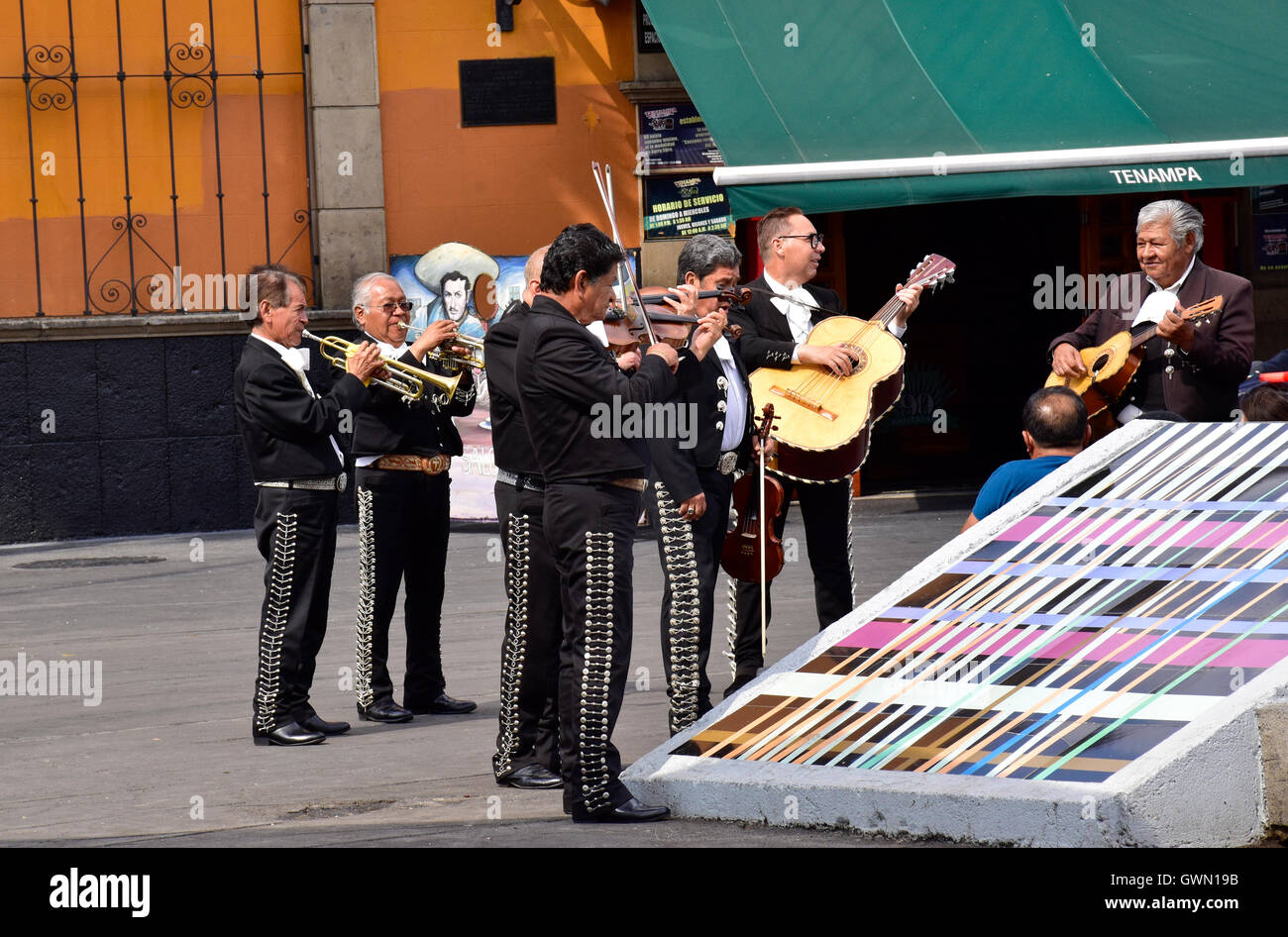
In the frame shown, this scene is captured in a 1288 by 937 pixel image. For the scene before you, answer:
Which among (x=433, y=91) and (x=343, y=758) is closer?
(x=343, y=758)

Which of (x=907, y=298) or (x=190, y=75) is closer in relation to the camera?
(x=907, y=298)

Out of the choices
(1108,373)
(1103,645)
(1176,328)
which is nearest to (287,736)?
(1103,645)

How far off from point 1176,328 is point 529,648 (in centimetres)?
285

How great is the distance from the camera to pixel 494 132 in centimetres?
1351

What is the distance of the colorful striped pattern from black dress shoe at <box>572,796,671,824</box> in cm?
31

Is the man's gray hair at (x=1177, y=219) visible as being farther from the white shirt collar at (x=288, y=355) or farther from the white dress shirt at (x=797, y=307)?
the white shirt collar at (x=288, y=355)

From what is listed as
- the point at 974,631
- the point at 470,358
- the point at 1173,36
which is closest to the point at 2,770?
the point at 470,358

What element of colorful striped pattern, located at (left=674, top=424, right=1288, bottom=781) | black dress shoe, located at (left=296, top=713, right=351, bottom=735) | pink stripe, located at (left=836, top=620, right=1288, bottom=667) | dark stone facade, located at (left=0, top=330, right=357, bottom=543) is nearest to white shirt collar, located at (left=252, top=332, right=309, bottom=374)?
black dress shoe, located at (left=296, top=713, right=351, bottom=735)

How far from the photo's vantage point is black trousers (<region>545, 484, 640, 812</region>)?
17.8 feet

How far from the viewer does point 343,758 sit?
6723 millimetres

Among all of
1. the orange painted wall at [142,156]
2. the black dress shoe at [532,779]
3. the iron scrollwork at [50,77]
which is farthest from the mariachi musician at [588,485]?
the iron scrollwork at [50,77]

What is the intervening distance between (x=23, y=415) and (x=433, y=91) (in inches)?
153

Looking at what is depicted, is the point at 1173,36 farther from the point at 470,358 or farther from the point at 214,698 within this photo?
the point at 214,698

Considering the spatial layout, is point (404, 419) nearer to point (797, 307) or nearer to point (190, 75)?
point (797, 307)
